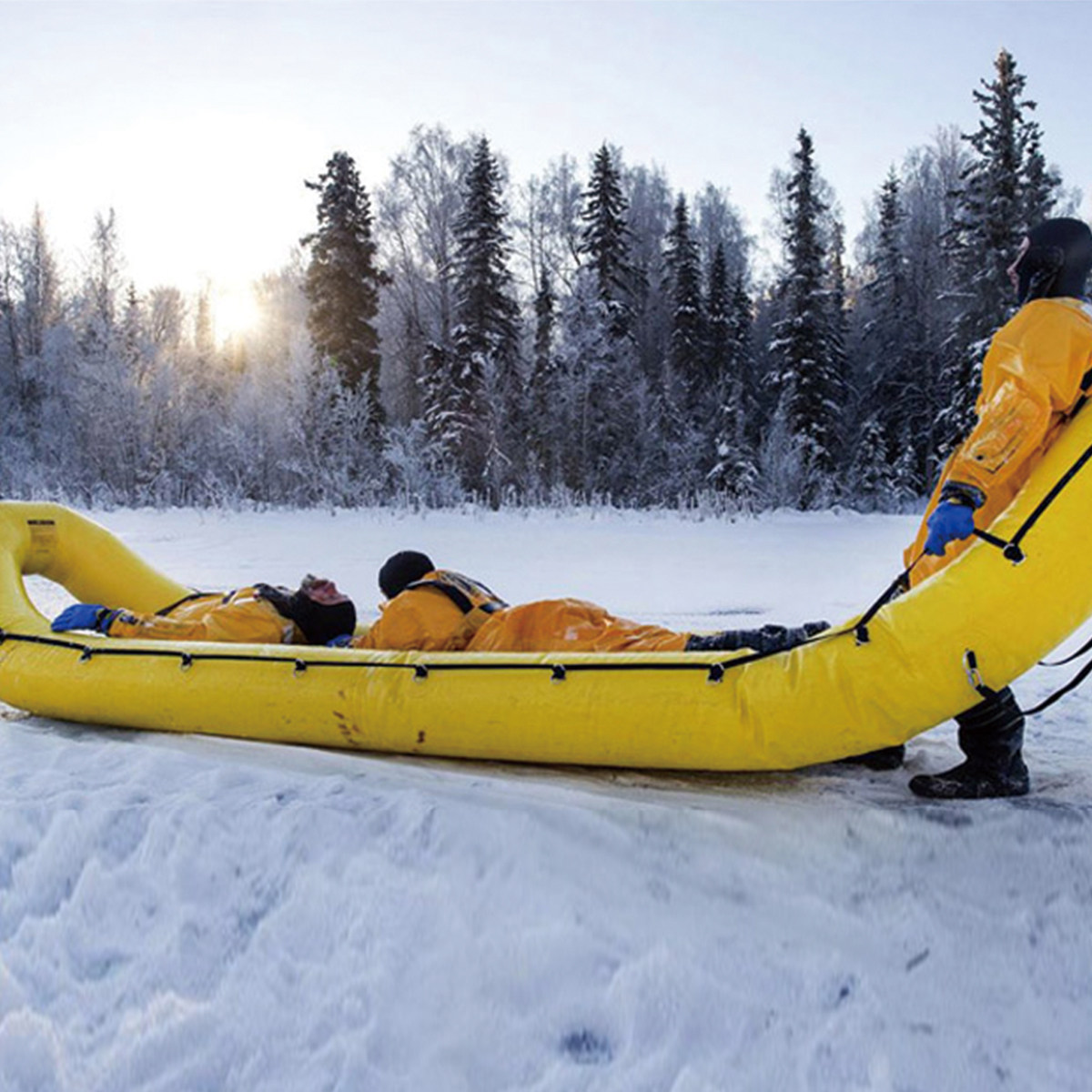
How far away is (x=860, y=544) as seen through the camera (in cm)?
902

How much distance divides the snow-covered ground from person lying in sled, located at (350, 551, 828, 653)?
0.50 metres

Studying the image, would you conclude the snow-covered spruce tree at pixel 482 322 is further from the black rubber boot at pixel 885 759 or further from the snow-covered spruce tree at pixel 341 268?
the black rubber boot at pixel 885 759

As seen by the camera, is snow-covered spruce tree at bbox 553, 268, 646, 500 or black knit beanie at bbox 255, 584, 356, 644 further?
snow-covered spruce tree at bbox 553, 268, 646, 500

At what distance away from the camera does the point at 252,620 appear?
389 centimetres

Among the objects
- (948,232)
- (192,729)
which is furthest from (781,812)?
(948,232)

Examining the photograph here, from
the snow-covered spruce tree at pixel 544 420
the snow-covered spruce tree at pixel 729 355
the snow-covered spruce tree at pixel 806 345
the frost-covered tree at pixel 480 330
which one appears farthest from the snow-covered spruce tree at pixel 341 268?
the snow-covered spruce tree at pixel 806 345

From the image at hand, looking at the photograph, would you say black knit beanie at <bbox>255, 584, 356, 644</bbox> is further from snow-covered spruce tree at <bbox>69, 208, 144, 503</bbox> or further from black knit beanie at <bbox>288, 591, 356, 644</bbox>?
snow-covered spruce tree at <bbox>69, 208, 144, 503</bbox>

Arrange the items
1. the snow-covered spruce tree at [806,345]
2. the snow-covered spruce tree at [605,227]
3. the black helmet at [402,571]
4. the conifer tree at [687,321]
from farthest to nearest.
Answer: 1. the conifer tree at [687,321]
2. the snow-covered spruce tree at [605,227]
3. the snow-covered spruce tree at [806,345]
4. the black helmet at [402,571]

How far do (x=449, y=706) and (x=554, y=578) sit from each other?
12.9 feet

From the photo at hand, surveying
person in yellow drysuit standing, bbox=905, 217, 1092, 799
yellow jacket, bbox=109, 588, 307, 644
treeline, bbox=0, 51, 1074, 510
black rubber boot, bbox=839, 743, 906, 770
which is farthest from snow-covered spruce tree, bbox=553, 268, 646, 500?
person in yellow drysuit standing, bbox=905, 217, 1092, 799

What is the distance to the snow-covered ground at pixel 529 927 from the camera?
1.51m

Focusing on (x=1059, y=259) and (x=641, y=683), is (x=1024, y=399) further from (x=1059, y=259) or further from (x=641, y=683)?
(x=641, y=683)

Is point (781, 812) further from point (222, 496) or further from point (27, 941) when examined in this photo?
point (222, 496)

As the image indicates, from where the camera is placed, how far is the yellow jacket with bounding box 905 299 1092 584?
245 centimetres
